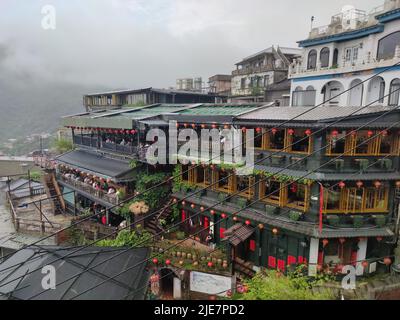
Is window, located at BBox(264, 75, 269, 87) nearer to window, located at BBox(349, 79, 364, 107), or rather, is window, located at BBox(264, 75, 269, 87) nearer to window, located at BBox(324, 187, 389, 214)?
window, located at BBox(349, 79, 364, 107)

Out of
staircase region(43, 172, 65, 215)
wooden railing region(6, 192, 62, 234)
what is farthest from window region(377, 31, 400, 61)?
staircase region(43, 172, 65, 215)

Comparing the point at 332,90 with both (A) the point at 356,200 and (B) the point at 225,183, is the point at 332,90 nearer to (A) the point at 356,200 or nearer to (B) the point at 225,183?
(A) the point at 356,200

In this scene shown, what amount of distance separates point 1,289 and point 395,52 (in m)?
27.4

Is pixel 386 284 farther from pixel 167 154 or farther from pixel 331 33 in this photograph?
pixel 331 33

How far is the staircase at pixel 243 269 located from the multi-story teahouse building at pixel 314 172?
7 centimetres

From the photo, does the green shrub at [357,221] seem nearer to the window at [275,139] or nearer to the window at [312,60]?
the window at [275,139]

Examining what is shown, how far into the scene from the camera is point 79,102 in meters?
144

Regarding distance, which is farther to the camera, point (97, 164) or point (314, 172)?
point (97, 164)

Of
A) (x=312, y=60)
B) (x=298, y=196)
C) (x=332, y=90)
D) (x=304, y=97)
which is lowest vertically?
(x=298, y=196)

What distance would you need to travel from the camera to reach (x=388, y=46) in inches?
878

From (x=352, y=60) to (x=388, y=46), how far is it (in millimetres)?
3466

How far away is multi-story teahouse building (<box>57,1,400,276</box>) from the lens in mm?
16797

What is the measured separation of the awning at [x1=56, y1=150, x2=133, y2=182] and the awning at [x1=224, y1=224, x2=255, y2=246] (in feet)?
32.6

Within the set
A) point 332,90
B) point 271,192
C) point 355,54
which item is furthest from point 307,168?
point 355,54
